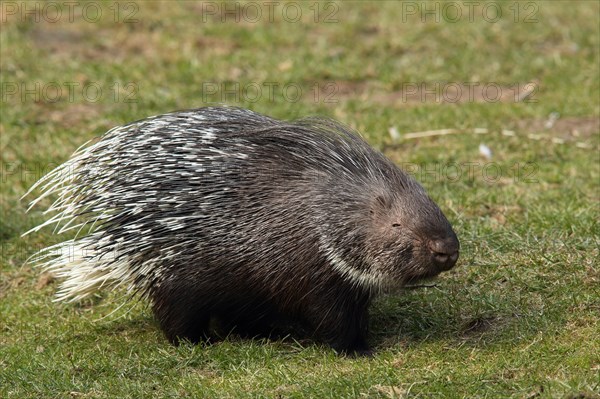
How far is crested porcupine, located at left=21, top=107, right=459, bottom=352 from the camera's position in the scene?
198 inches

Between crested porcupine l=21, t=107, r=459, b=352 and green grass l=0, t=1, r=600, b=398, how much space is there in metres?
0.30

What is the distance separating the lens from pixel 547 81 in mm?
10164

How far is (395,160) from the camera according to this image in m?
8.30

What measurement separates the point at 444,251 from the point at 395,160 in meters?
3.52

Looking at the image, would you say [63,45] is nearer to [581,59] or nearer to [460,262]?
[581,59]

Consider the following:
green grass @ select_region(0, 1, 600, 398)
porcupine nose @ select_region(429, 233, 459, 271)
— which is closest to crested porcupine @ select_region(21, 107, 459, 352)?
porcupine nose @ select_region(429, 233, 459, 271)

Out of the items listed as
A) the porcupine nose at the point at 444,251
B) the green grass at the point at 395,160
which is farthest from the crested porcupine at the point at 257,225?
the green grass at the point at 395,160

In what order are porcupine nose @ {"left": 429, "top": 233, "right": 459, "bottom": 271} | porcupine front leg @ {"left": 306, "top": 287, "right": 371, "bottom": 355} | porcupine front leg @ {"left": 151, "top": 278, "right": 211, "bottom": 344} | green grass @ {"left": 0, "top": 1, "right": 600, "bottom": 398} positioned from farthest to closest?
1. porcupine front leg @ {"left": 151, "top": 278, "right": 211, "bottom": 344}
2. porcupine front leg @ {"left": 306, "top": 287, "right": 371, "bottom": 355}
3. green grass @ {"left": 0, "top": 1, "right": 600, "bottom": 398}
4. porcupine nose @ {"left": 429, "top": 233, "right": 459, "bottom": 271}

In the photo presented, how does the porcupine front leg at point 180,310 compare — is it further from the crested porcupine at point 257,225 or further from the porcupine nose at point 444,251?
the porcupine nose at point 444,251

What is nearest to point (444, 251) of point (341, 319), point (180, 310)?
point (341, 319)

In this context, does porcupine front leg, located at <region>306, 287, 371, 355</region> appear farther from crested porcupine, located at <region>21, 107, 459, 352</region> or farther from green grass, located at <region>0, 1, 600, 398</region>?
green grass, located at <region>0, 1, 600, 398</region>

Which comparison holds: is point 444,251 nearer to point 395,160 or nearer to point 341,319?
point 341,319

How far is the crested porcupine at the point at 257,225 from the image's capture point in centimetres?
502

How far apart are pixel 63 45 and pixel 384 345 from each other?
6.86 meters
